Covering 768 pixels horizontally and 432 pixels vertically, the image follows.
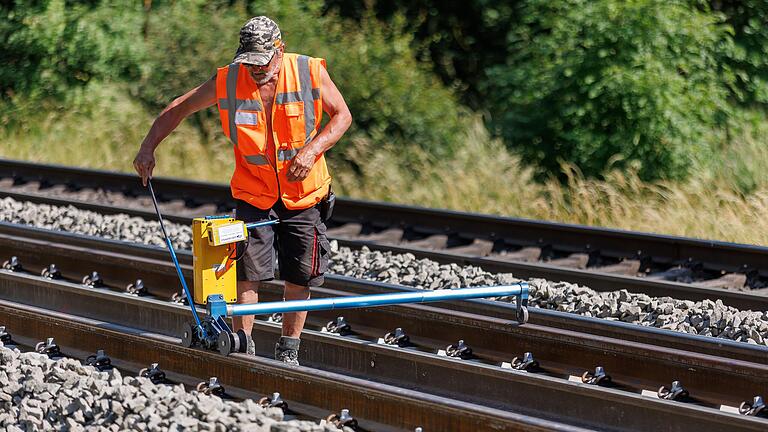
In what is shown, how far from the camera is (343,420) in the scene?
548cm

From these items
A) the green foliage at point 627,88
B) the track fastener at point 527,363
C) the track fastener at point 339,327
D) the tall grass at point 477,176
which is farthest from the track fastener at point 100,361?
the green foliage at point 627,88

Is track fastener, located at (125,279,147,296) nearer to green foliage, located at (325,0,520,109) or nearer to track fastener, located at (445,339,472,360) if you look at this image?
track fastener, located at (445,339,472,360)

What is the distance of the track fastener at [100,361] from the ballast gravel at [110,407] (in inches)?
21.3

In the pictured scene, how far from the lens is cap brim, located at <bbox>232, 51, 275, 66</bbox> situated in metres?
5.73

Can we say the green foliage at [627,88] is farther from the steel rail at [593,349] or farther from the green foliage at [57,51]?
the green foliage at [57,51]

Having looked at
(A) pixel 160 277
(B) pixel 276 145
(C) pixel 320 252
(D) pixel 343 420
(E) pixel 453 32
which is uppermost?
(E) pixel 453 32

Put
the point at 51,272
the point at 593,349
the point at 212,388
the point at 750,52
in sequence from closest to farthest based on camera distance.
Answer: the point at 212,388
the point at 593,349
the point at 51,272
the point at 750,52

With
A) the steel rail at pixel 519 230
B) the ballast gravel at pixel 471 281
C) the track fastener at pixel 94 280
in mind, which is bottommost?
the track fastener at pixel 94 280

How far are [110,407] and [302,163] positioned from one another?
149cm

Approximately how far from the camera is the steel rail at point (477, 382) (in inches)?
210

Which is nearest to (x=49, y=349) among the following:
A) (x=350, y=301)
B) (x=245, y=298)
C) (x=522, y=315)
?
(x=245, y=298)

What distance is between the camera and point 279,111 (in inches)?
235

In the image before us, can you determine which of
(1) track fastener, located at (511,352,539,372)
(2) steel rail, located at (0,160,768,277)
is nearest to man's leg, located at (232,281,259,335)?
(1) track fastener, located at (511,352,539,372)

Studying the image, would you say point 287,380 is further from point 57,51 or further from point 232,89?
point 57,51
